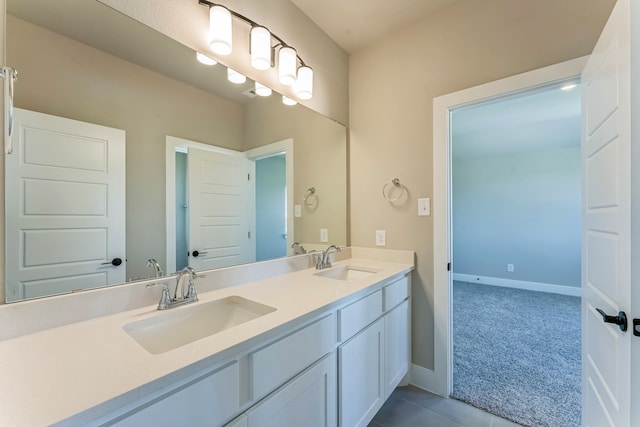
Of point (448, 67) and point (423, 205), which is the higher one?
point (448, 67)

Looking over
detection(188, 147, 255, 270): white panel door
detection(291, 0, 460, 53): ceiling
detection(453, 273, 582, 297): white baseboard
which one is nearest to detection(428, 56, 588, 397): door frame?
detection(291, 0, 460, 53): ceiling

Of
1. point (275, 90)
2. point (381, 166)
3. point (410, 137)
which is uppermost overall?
point (275, 90)

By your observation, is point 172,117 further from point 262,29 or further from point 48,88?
point 262,29

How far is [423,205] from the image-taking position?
6.22ft

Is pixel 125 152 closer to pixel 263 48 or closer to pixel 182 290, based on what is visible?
pixel 182 290

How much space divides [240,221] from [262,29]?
3.44 ft

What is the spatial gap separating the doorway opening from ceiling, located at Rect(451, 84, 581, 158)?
0.01 meters

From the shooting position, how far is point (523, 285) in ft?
14.3

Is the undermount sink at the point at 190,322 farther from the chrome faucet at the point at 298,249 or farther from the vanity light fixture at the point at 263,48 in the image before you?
the vanity light fixture at the point at 263,48

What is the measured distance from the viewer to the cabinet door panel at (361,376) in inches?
48.3

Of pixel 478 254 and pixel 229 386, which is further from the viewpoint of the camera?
pixel 478 254

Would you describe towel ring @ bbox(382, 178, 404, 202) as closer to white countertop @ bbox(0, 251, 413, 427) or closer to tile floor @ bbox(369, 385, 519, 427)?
white countertop @ bbox(0, 251, 413, 427)

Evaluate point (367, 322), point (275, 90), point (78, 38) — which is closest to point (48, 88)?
point (78, 38)

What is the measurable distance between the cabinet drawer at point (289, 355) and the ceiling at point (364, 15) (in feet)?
6.33
